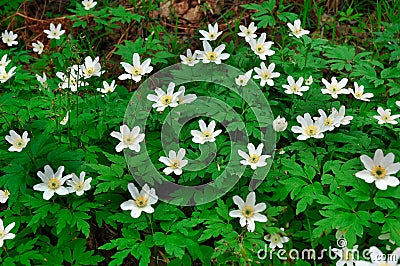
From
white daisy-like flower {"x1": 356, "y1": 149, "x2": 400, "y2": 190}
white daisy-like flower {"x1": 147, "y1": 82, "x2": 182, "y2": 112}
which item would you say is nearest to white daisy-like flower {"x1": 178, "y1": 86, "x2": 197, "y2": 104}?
white daisy-like flower {"x1": 147, "y1": 82, "x2": 182, "y2": 112}

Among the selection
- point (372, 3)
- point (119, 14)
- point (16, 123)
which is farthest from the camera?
point (372, 3)

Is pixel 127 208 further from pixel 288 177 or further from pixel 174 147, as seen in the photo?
pixel 288 177

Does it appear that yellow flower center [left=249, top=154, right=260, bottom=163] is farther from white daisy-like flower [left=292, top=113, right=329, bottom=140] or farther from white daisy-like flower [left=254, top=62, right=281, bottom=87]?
white daisy-like flower [left=254, top=62, right=281, bottom=87]

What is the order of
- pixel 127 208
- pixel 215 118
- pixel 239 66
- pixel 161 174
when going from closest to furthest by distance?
pixel 127 208, pixel 161 174, pixel 215 118, pixel 239 66

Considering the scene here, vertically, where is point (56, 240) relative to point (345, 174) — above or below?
below

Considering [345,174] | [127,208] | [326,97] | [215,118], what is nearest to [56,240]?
[127,208]

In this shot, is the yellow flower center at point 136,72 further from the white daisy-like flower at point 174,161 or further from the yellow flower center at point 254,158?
the yellow flower center at point 254,158
